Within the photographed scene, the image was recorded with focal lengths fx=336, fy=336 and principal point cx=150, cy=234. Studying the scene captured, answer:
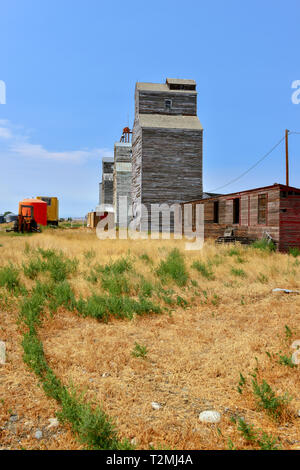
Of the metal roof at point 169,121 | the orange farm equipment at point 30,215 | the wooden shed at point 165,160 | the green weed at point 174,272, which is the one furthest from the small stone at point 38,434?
the orange farm equipment at point 30,215

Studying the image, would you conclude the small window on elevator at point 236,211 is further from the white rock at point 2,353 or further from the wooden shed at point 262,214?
the white rock at point 2,353

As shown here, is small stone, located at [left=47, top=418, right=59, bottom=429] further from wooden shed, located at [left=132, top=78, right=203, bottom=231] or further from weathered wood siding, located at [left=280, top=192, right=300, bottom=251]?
wooden shed, located at [left=132, top=78, right=203, bottom=231]

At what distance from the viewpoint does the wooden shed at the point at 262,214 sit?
622 inches

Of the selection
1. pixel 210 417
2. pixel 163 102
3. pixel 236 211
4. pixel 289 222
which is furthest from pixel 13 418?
pixel 163 102

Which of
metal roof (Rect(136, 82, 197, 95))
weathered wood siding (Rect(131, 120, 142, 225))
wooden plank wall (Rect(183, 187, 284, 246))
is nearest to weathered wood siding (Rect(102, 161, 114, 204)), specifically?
weathered wood siding (Rect(131, 120, 142, 225))

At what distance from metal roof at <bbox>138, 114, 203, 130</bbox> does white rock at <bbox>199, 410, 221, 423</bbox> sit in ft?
81.9

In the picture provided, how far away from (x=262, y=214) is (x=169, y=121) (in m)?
13.5

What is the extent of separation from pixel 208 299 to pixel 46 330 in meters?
3.73

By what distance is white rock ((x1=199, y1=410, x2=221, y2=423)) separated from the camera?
339 cm

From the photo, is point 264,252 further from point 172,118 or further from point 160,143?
point 172,118

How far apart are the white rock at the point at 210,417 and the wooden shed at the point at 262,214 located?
1348 centimetres

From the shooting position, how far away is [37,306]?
6.86 m

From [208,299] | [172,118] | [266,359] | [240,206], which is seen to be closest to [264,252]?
[240,206]

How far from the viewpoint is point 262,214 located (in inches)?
683
